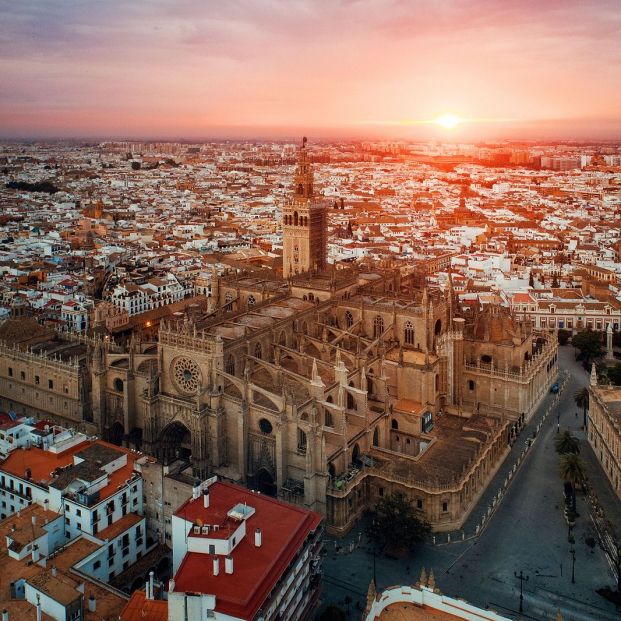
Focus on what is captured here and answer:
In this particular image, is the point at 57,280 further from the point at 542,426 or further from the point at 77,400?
the point at 542,426

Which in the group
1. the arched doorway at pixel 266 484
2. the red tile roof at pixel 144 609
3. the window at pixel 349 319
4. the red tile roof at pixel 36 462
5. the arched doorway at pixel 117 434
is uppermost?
the window at pixel 349 319

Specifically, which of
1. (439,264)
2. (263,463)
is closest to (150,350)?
(263,463)

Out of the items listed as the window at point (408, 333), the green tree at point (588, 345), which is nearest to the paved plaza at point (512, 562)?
the window at point (408, 333)

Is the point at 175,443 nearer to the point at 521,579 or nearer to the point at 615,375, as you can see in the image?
the point at 521,579

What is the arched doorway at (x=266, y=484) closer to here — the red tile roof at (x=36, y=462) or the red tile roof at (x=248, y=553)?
the red tile roof at (x=248, y=553)

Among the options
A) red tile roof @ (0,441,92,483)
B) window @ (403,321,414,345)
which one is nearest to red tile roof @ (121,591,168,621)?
red tile roof @ (0,441,92,483)

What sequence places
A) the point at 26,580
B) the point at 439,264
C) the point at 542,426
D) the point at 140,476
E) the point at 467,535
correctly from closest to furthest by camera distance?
the point at 26,580, the point at 140,476, the point at 467,535, the point at 542,426, the point at 439,264
